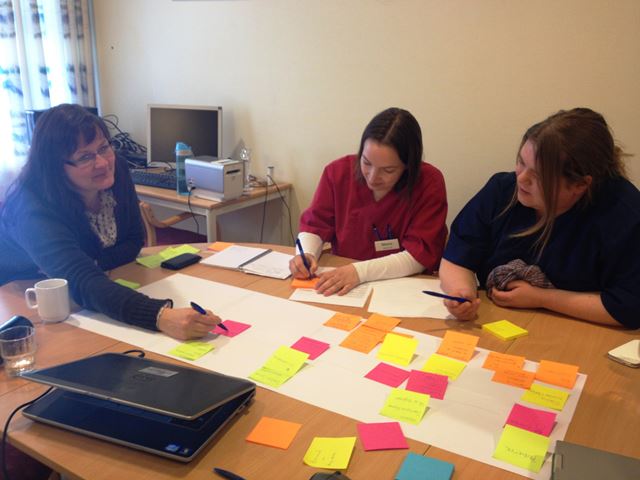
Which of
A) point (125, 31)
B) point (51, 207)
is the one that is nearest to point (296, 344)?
point (51, 207)

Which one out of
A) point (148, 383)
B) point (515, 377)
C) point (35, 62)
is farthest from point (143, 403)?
point (35, 62)

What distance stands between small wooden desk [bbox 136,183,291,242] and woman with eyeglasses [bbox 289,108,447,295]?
1003 millimetres

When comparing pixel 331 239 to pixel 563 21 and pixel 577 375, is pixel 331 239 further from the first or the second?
pixel 563 21

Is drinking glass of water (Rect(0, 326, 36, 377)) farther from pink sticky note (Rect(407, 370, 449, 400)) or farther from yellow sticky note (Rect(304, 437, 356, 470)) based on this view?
pink sticky note (Rect(407, 370, 449, 400))

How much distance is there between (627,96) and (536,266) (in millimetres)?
1155

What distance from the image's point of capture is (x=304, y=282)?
1.68m

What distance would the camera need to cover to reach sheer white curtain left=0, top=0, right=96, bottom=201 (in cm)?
326

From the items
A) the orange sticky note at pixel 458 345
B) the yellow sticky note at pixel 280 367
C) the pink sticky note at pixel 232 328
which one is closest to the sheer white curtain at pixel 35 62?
the pink sticky note at pixel 232 328

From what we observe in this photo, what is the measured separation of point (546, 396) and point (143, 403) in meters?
0.82

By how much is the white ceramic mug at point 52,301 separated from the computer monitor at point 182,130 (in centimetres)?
210

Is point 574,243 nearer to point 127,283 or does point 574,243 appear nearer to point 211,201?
point 127,283

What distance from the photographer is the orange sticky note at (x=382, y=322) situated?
4.49ft

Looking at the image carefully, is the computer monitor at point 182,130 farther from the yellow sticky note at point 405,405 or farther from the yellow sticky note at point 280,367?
the yellow sticky note at point 405,405


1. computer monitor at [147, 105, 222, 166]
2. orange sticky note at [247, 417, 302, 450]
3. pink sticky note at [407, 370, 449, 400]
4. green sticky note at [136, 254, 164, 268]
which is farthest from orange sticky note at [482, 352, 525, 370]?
computer monitor at [147, 105, 222, 166]
